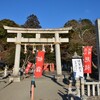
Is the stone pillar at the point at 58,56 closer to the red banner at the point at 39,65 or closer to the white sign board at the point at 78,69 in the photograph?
the white sign board at the point at 78,69

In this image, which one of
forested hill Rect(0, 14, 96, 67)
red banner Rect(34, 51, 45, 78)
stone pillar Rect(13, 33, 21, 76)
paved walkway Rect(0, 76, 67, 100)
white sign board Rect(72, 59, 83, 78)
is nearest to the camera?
red banner Rect(34, 51, 45, 78)

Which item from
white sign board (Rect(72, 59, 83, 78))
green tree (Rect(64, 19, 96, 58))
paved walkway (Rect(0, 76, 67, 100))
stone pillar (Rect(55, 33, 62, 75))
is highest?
green tree (Rect(64, 19, 96, 58))

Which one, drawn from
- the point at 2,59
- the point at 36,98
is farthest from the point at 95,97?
the point at 2,59

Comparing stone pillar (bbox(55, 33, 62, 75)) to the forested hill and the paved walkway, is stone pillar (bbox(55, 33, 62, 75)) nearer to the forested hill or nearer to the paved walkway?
the forested hill

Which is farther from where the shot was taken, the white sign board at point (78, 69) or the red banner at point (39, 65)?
the white sign board at point (78, 69)

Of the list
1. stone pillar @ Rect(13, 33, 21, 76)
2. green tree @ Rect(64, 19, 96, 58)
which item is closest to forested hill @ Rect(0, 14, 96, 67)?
green tree @ Rect(64, 19, 96, 58)

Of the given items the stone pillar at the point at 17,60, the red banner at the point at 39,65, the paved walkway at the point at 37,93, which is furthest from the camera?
the stone pillar at the point at 17,60

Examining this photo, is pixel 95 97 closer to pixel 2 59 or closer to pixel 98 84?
pixel 98 84

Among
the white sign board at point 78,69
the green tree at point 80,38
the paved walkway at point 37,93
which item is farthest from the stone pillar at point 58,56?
the white sign board at point 78,69

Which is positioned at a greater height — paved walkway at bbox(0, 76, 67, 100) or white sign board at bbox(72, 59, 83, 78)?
white sign board at bbox(72, 59, 83, 78)

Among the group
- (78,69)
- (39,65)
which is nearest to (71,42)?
(78,69)

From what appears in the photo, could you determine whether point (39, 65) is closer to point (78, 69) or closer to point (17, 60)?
point (78, 69)

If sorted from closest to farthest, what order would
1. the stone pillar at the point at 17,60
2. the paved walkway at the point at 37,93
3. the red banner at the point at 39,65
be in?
the red banner at the point at 39,65, the paved walkway at the point at 37,93, the stone pillar at the point at 17,60

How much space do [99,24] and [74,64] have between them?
11.3ft
